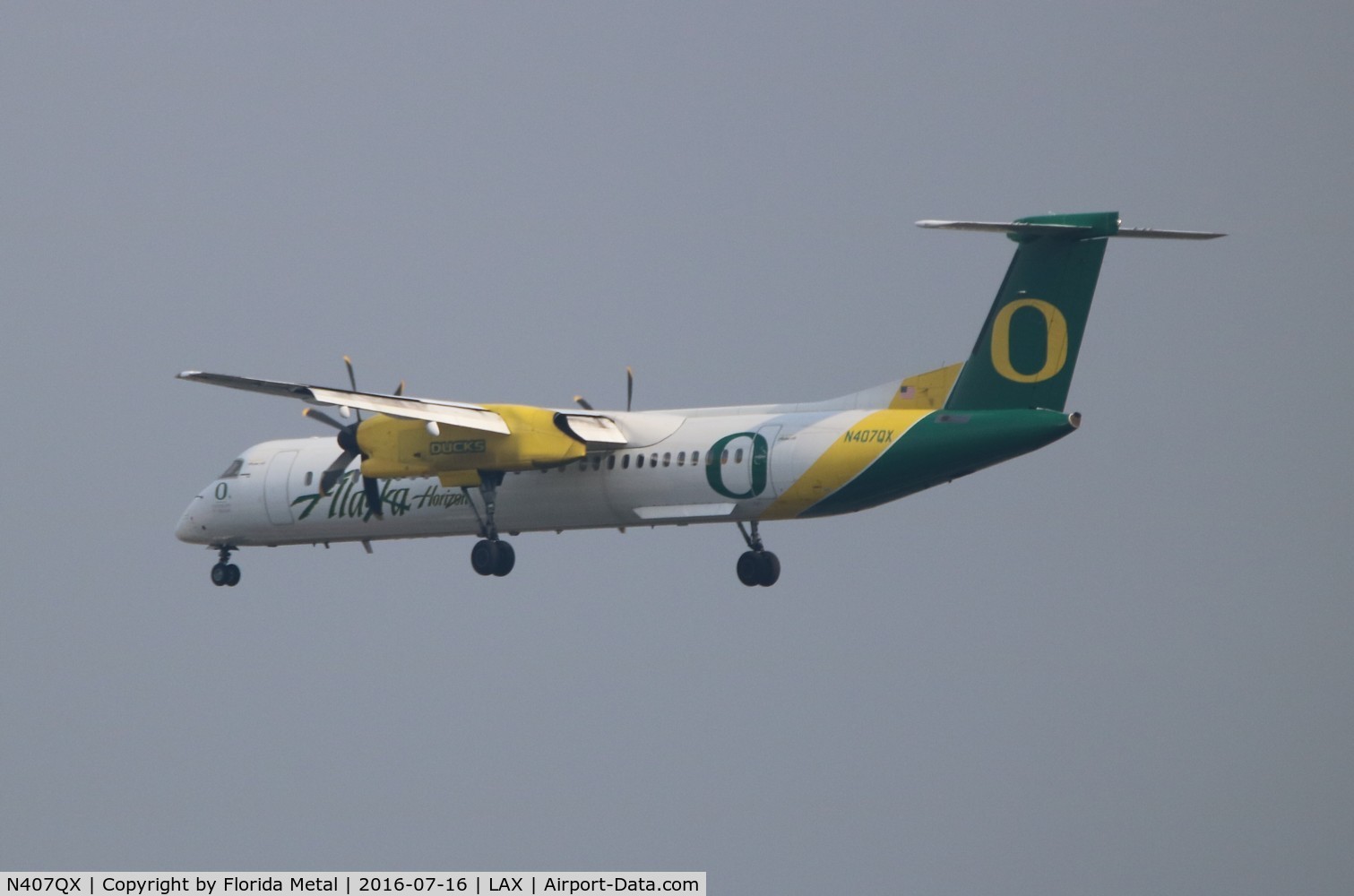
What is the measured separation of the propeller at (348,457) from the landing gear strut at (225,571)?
3387mm

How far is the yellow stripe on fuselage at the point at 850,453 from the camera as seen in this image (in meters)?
31.2

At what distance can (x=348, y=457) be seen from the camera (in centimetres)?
3703

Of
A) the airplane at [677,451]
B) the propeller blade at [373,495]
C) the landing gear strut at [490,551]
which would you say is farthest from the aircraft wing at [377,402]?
the propeller blade at [373,495]

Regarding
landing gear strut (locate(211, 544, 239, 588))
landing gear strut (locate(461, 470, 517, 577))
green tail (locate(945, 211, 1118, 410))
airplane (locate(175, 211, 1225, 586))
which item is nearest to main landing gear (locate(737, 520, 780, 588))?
airplane (locate(175, 211, 1225, 586))

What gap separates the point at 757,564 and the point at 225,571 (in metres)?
11.4

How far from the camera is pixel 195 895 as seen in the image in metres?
28.1

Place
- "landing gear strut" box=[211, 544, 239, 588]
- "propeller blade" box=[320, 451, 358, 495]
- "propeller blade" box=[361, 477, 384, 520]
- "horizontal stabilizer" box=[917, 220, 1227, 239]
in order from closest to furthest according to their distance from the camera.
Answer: "horizontal stabilizer" box=[917, 220, 1227, 239]
"propeller blade" box=[361, 477, 384, 520]
"propeller blade" box=[320, 451, 358, 495]
"landing gear strut" box=[211, 544, 239, 588]

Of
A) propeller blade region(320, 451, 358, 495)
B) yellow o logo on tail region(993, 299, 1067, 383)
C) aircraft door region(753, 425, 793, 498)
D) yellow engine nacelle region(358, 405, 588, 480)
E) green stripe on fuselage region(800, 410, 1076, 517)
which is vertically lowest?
green stripe on fuselage region(800, 410, 1076, 517)

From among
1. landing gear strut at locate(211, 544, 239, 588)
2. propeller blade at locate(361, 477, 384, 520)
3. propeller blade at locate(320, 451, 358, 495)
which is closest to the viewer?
propeller blade at locate(361, 477, 384, 520)

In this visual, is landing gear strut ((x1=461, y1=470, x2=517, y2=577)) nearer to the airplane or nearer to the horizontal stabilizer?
the airplane

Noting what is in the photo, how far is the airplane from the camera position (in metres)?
30.2

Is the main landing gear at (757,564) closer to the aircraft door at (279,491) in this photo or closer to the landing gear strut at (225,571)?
the aircraft door at (279,491)

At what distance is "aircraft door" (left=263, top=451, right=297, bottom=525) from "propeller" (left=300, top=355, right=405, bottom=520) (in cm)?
86

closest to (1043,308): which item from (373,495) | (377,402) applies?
(377,402)
